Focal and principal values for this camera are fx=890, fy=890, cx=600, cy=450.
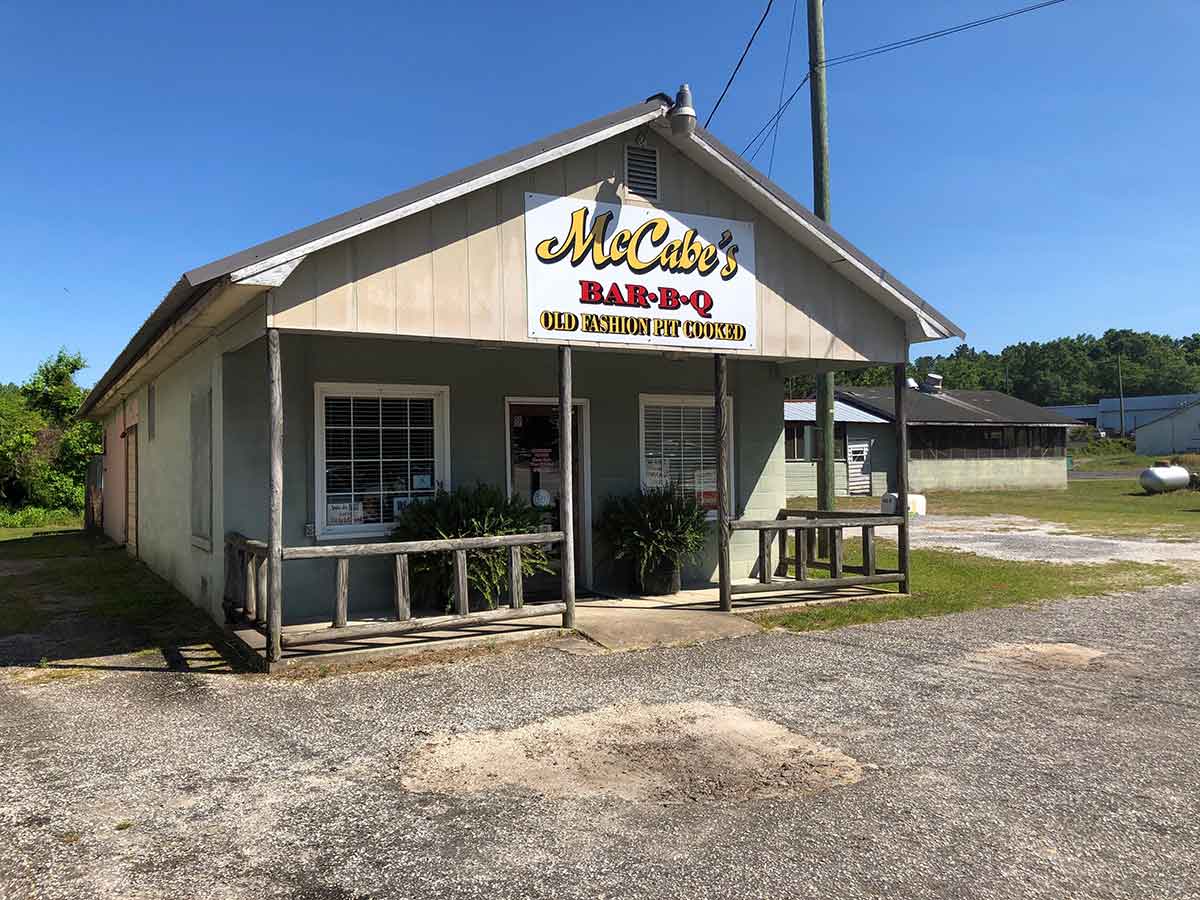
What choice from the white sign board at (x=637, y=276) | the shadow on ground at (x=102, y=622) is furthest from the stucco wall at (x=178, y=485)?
the white sign board at (x=637, y=276)

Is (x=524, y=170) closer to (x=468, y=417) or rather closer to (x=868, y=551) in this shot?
(x=468, y=417)

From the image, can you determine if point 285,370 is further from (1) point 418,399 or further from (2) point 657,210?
(2) point 657,210

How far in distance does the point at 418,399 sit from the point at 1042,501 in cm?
2642

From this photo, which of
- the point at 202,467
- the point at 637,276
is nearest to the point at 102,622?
the point at 202,467

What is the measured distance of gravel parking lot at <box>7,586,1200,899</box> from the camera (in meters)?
3.45

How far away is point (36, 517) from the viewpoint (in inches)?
999

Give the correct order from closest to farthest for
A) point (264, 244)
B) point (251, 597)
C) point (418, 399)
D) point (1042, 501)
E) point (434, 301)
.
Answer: point (264, 244)
point (434, 301)
point (251, 597)
point (418, 399)
point (1042, 501)

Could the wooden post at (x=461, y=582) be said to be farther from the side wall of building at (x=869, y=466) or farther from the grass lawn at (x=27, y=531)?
the side wall of building at (x=869, y=466)

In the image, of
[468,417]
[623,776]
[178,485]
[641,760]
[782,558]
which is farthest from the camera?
[782,558]

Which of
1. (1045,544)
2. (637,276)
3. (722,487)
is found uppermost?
(637,276)

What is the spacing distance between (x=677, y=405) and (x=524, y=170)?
13.1 ft

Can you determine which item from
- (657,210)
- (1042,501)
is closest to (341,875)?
(657,210)

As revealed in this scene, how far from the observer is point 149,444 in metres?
12.9

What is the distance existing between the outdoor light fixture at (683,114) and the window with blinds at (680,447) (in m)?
3.37
